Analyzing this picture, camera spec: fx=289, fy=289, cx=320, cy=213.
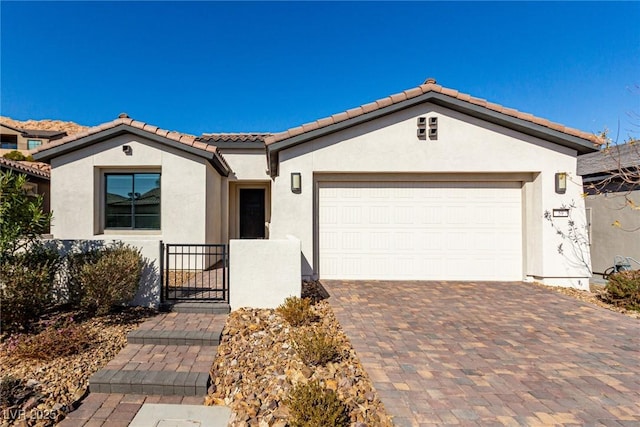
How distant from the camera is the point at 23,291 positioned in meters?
4.63

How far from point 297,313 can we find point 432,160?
229 inches

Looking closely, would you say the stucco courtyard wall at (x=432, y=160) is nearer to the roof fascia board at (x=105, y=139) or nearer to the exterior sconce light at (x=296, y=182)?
the exterior sconce light at (x=296, y=182)

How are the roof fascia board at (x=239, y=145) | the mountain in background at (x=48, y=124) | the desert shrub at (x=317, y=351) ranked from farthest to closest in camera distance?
the mountain in background at (x=48, y=124) < the roof fascia board at (x=239, y=145) < the desert shrub at (x=317, y=351)

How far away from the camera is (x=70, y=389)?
11.5 feet

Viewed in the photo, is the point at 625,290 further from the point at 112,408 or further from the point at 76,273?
the point at 76,273

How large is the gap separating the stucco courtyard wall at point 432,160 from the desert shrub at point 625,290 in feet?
4.15

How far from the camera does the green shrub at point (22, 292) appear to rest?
456 cm

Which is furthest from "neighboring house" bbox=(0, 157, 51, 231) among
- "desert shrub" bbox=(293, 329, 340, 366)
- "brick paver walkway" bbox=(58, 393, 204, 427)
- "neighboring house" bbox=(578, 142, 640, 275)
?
"neighboring house" bbox=(578, 142, 640, 275)

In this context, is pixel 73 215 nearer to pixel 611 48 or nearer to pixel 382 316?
pixel 382 316

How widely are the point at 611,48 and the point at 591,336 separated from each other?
12435 millimetres

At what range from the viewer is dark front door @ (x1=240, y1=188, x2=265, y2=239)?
13766mm

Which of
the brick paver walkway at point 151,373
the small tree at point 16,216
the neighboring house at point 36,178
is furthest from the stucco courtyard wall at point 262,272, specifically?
the neighboring house at point 36,178

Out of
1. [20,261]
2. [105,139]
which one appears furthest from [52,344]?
[105,139]

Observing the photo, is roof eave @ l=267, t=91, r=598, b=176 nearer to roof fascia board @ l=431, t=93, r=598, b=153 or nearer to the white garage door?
roof fascia board @ l=431, t=93, r=598, b=153
